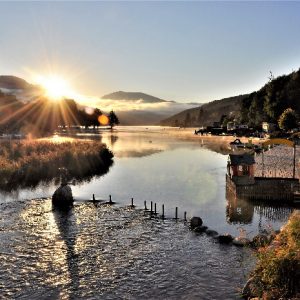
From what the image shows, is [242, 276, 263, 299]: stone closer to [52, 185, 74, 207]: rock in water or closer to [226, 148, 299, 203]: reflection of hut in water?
[226, 148, 299, 203]: reflection of hut in water

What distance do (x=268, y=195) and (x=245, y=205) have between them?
4.19 meters

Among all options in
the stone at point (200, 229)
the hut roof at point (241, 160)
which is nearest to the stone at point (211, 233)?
the stone at point (200, 229)

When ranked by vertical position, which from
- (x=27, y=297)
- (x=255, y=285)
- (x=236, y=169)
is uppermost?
(x=236, y=169)

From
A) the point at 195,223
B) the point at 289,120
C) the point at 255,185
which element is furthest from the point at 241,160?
the point at 289,120

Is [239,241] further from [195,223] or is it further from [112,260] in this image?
[112,260]

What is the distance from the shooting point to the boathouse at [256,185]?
2050 inches

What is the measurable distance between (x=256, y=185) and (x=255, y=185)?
5.4 inches

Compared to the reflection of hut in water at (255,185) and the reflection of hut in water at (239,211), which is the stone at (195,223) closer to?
the reflection of hut in water at (239,211)

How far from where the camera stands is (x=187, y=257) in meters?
33.3

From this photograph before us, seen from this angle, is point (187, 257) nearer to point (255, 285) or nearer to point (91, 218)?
point (255, 285)

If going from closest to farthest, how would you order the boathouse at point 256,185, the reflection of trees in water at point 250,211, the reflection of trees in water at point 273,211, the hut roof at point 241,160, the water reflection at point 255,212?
the water reflection at point 255,212 < the reflection of trees in water at point 250,211 < the reflection of trees in water at point 273,211 < the boathouse at point 256,185 < the hut roof at point 241,160

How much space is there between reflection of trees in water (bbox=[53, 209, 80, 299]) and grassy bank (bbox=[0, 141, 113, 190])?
69.1 ft

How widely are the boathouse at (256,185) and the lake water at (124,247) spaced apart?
225 centimetres

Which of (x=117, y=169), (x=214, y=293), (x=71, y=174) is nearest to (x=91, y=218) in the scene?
(x=214, y=293)
